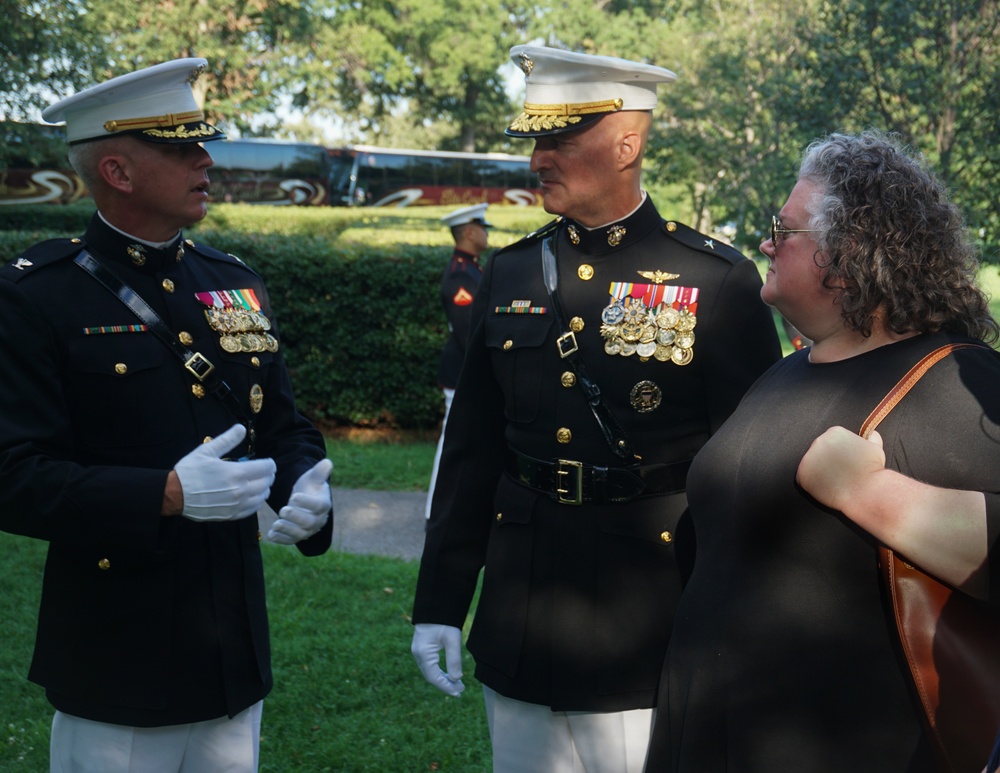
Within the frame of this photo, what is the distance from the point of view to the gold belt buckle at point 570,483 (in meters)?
2.75

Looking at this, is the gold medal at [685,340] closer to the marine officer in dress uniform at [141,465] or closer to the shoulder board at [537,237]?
the shoulder board at [537,237]

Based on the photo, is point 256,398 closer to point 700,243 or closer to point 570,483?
point 570,483

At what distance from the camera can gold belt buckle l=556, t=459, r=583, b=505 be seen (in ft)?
9.02

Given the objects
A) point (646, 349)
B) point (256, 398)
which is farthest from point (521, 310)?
point (256, 398)

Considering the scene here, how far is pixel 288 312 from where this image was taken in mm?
10180

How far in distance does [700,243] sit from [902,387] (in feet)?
3.76

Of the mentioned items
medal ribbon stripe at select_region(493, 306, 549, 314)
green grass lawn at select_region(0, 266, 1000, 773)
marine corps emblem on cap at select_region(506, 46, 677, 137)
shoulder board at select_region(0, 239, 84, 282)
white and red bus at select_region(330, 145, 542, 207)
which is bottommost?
white and red bus at select_region(330, 145, 542, 207)

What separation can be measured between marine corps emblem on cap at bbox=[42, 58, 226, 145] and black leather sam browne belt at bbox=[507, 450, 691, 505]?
128cm

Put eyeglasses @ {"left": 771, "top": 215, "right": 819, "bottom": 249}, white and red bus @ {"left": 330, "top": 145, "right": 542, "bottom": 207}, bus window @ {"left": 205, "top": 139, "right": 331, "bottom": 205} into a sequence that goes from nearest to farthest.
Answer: eyeglasses @ {"left": 771, "top": 215, "right": 819, "bottom": 249} → bus window @ {"left": 205, "top": 139, "right": 331, "bottom": 205} → white and red bus @ {"left": 330, "top": 145, "right": 542, "bottom": 207}

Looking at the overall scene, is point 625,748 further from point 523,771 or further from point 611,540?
point 611,540

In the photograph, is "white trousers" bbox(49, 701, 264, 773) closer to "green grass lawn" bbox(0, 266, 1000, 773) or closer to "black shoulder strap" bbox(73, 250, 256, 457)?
"black shoulder strap" bbox(73, 250, 256, 457)

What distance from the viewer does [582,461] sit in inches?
109

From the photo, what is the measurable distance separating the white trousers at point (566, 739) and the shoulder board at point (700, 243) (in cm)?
120

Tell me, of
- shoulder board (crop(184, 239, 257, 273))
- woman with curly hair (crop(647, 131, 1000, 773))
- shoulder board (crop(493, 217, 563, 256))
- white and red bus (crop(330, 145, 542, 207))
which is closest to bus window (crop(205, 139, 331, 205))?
white and red bus (crop(330, 145, 542, 207))
